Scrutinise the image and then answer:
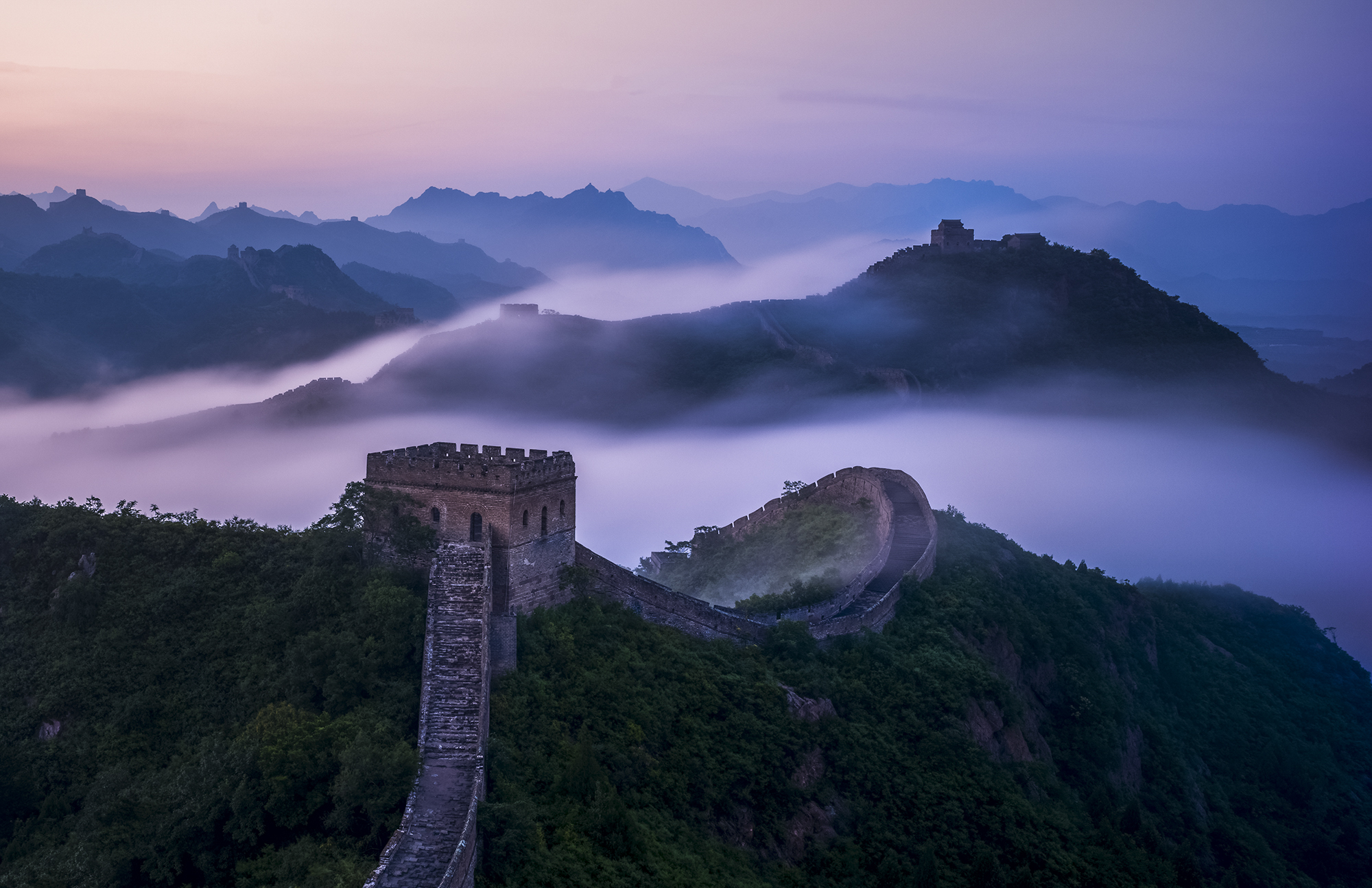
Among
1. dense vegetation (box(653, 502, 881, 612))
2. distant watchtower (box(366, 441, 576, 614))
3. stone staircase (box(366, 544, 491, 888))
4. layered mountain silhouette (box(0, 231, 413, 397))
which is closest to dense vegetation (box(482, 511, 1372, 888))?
stone staircase (box(366, 544, 491, 888))

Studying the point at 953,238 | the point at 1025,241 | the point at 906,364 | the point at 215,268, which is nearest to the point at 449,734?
the point at 906,364

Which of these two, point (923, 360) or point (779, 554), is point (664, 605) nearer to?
point (779, 554)

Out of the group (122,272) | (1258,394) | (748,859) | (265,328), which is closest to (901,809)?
(748,859)

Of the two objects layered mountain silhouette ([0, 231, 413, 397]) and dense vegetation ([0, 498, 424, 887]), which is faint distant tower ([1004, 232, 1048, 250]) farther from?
dense vegetation ([0, 498, 424, 887])

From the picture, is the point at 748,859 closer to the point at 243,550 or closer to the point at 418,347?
the point at 243,550

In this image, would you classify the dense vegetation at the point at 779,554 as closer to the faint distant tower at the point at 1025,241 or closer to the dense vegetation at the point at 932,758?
the dense vegetation at the point at 932,758

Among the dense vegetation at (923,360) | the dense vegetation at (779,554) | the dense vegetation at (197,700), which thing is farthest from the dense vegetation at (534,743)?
the dense vegetation at (923,360)
